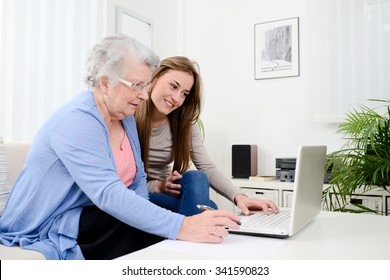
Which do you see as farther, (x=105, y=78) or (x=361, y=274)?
(x=105, y=78)

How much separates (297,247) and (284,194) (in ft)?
7.30

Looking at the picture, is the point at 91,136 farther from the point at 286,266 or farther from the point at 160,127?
the point at 160,127

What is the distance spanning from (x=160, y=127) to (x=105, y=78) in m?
0.68

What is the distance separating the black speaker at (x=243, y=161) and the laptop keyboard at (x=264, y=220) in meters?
2.07

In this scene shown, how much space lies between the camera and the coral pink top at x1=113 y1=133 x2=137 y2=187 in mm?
1375

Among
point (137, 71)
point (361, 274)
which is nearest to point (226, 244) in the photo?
point (361, 274)

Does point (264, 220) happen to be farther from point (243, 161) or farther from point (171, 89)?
point (243, 161)

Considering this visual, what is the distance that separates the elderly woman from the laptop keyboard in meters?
0.10

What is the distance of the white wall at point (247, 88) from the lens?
136 inches

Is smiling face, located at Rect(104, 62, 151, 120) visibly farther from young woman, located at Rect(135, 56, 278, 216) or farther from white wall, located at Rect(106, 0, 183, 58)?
white wall, located at Rect(106, 0, 183, 58)

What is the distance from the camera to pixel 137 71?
1.30 meters

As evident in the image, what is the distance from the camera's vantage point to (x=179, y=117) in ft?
6.45

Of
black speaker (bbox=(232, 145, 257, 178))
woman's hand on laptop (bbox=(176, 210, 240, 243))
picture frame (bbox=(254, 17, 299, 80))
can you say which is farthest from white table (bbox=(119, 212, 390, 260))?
picture frame (bbox=(254, 17, 299, 80))

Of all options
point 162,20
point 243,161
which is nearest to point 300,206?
point 243,161
